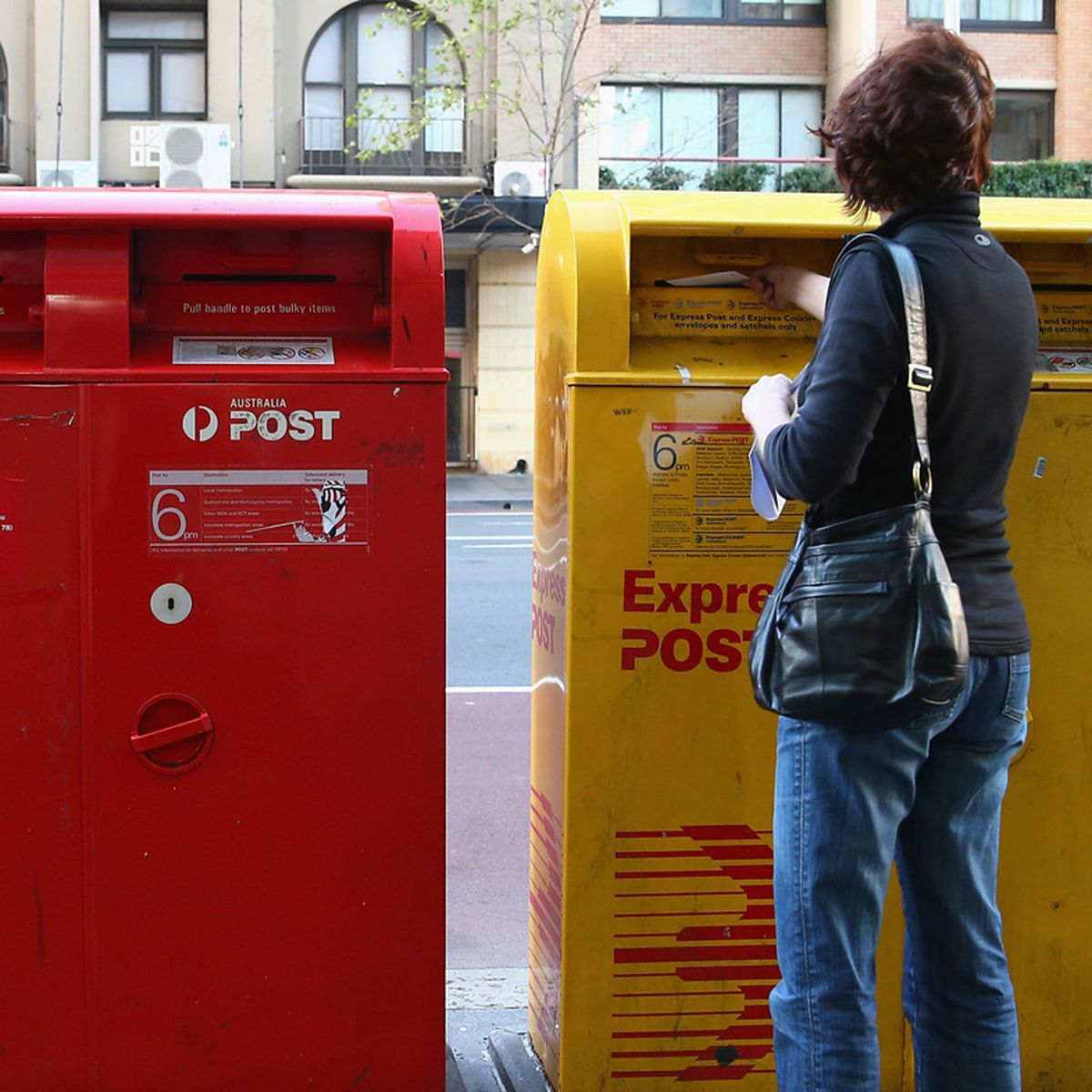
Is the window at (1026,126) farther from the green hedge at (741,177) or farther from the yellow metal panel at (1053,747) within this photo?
the yellow metal panel at (1053,747)

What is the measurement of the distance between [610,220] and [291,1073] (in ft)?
5.31

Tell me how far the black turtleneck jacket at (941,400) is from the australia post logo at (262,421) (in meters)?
0.81

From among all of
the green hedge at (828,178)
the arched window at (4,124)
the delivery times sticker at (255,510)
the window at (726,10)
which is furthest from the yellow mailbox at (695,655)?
the window at (726,10)

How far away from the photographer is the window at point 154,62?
20062mm

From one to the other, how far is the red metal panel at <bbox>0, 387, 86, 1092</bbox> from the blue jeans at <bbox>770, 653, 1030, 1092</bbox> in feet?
3.93

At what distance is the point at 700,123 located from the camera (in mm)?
21547

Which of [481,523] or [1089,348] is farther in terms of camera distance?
[481,523]

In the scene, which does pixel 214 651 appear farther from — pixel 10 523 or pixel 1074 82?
pixel 1074 82

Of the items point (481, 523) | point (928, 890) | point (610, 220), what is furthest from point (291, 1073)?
point (481, 523)

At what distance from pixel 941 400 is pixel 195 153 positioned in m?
19.1

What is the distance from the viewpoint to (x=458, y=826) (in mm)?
5113

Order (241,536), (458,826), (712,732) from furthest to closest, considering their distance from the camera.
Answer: (458,826), (712,732), (241,536)

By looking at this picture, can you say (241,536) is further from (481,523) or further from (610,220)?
(481,523)

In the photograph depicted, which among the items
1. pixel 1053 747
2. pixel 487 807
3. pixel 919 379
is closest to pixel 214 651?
pixel 919 379
